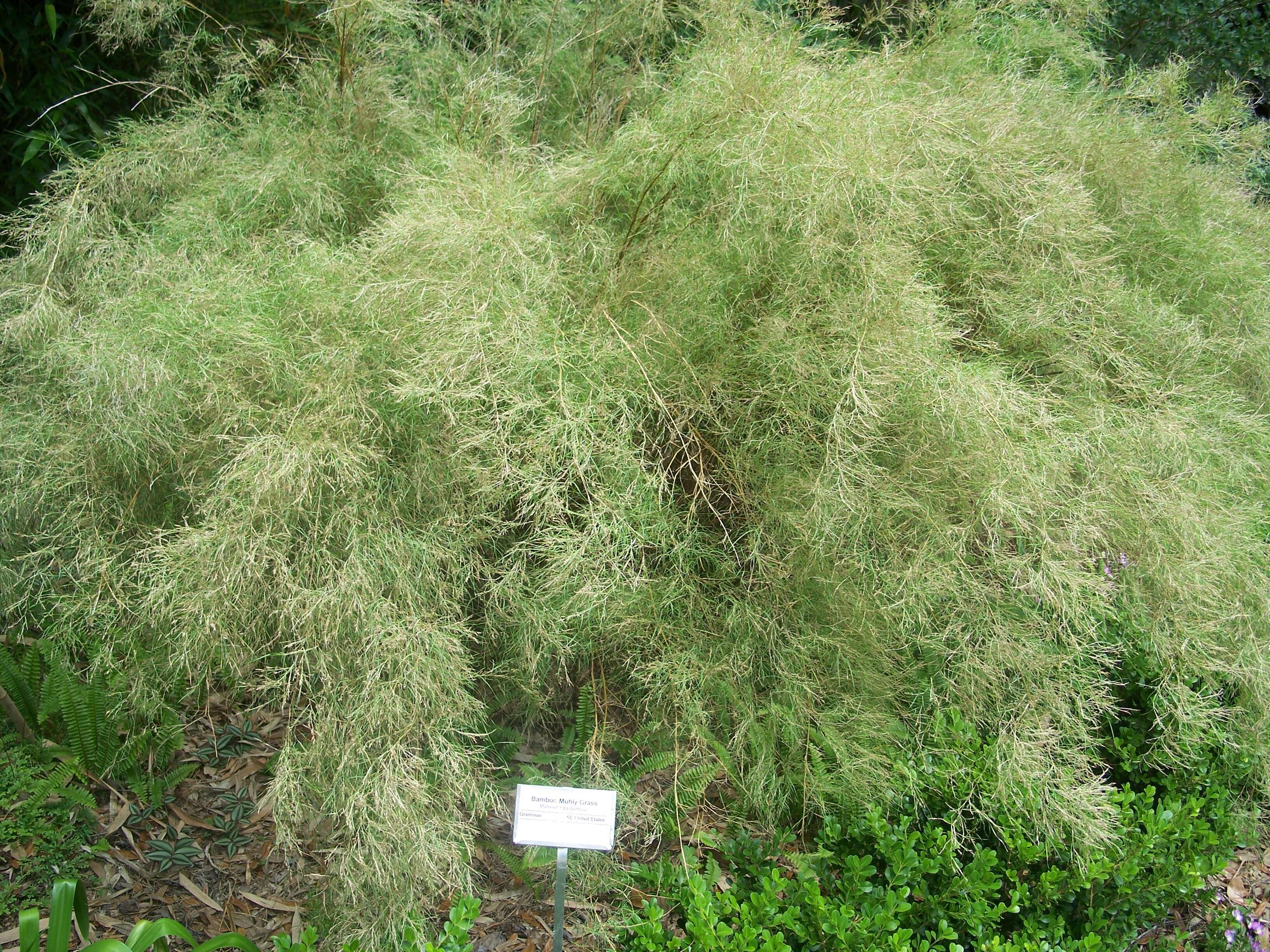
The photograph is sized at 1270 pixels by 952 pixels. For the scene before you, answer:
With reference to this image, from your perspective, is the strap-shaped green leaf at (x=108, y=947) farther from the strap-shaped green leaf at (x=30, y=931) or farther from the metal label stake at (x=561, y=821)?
the metal label stake at (x=561, y=821)

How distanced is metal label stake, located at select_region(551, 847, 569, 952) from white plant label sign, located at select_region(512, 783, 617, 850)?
0.05ft

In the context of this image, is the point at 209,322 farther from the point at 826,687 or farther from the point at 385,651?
the point at 826,687

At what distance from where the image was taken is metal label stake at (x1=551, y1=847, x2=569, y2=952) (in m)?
1.54

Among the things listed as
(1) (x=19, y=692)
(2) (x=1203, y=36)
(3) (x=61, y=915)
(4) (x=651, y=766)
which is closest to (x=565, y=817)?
(4) (x=651, y=766)

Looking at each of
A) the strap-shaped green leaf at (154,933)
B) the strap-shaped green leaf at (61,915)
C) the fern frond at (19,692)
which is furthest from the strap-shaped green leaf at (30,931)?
the fern frond at (19,692)

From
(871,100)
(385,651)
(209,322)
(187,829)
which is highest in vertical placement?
(871,100)

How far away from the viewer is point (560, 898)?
5.06ft

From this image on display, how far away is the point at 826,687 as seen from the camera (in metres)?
1.96

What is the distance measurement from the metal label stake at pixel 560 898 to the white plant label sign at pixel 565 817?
0.02 m

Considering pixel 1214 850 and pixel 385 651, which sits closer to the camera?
pixel 385 651

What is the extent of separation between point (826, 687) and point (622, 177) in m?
1.26

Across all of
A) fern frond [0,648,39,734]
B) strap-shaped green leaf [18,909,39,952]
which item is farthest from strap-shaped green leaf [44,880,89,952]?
fern frond [0,648,39,734]

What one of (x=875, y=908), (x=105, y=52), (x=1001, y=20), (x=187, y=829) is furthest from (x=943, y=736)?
(x=105, y=52)

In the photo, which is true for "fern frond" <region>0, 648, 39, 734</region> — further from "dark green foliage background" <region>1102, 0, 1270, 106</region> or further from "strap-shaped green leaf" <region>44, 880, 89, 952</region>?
"dark green foliage background" <region>1102, 0, 1270, 106</region>
